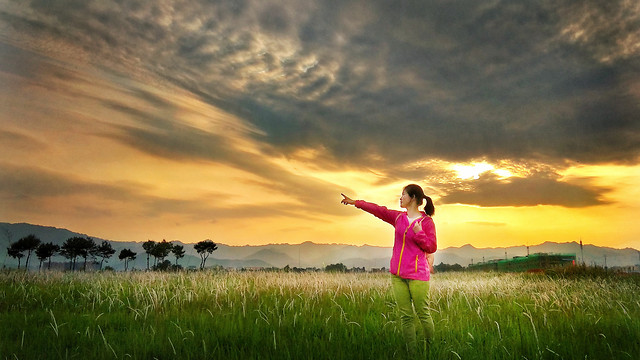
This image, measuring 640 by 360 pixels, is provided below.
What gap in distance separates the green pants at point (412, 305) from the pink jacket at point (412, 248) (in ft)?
0.42

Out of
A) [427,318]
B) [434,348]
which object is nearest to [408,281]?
[427,318]

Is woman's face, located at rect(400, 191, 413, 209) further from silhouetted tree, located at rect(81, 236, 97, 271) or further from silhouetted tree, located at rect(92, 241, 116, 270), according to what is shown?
silhouetted tree, located at rect(92, 241, 116, 270)

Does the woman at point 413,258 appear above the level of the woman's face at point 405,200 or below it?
below

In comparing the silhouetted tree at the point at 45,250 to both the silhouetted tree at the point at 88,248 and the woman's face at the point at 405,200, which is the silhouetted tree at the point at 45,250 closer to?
the silhouetted tree at the point at 88,248

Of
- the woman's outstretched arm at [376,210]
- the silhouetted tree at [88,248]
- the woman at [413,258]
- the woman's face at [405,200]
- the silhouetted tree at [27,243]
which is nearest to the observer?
the woman at [413,258]

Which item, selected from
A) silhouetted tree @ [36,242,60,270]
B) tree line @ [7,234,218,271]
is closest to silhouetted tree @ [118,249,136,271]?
tree line @ [7,234,218,271]

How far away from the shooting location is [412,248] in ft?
20.1

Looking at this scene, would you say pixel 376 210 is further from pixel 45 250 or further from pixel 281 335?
pixel 45 250

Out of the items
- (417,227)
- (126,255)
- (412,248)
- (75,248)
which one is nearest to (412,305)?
(412,248)

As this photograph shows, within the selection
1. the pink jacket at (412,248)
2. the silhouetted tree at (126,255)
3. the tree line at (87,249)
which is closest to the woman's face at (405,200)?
the pink jacket at (412,248)

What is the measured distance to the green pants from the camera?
575 centimetres

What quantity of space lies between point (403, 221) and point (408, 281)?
36.5 inches

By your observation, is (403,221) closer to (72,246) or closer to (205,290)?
(205,290)

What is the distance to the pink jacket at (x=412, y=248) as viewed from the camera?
602cm
